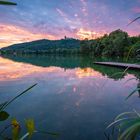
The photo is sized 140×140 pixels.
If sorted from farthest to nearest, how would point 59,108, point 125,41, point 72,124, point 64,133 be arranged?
point 125,41 < point 59,108 < point 72,124 < point 64,133

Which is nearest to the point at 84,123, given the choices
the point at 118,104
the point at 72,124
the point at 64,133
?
the point at 72,124

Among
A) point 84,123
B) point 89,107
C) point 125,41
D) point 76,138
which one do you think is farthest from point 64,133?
point 125,41

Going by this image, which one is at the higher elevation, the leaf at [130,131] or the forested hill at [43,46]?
the leaf at [130,131]

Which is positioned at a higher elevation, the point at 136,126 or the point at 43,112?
the point at 136,126

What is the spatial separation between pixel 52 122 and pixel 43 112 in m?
0.70

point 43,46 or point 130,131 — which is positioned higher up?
point 130,131

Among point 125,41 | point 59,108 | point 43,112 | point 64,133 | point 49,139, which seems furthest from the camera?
point 125,41

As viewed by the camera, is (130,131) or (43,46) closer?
(130,131)

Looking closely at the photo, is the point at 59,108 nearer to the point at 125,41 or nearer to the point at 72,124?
the point at 72,124

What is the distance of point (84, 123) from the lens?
3857mm

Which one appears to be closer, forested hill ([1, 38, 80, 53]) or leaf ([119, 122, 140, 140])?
leaf ([119, 122, 140, 140])

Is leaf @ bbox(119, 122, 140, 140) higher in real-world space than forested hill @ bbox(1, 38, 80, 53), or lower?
higher

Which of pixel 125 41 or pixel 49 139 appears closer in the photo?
pixel 49 139

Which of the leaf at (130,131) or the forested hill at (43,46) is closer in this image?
the leaf at (130,131)
